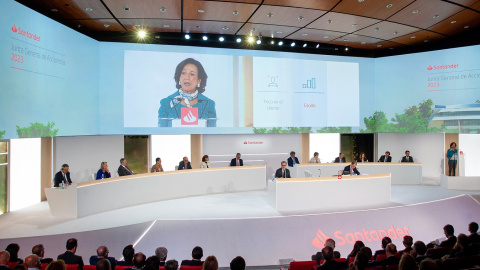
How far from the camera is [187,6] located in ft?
28.1

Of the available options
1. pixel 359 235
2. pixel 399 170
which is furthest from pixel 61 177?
pixel 399 170

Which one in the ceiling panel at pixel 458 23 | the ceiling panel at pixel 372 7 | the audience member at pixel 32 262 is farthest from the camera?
the ceiling panel at pixel 458 23

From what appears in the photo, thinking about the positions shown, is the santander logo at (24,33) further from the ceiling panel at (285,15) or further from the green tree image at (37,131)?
the ceiling panel at (285,15)

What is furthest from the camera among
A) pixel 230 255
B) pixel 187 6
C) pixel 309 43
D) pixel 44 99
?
pixel 309 43

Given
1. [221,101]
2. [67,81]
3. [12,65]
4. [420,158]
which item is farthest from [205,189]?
[420,158]

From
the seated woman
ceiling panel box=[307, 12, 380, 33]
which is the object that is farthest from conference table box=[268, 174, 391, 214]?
ceiling panel box=[307, 12, 380, 33]

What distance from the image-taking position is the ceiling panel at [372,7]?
8.32m

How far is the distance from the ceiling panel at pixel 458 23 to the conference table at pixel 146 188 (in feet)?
21.5

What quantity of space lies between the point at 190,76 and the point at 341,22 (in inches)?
184

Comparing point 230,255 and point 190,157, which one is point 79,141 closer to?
point 190,157

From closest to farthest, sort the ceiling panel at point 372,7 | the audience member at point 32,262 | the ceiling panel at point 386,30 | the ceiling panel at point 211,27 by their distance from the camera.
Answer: the audience member at point 32,262 < the ceiling panel at point 372,7 < the ceiling panel at point 211,27 < the ceiling panel at point 386,30

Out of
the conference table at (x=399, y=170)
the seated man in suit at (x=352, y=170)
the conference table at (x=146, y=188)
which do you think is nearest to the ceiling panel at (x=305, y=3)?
the seated man in suit at (x=352, y=170)

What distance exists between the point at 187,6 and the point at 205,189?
4.71m

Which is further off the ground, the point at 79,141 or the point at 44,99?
the point at 44,99
